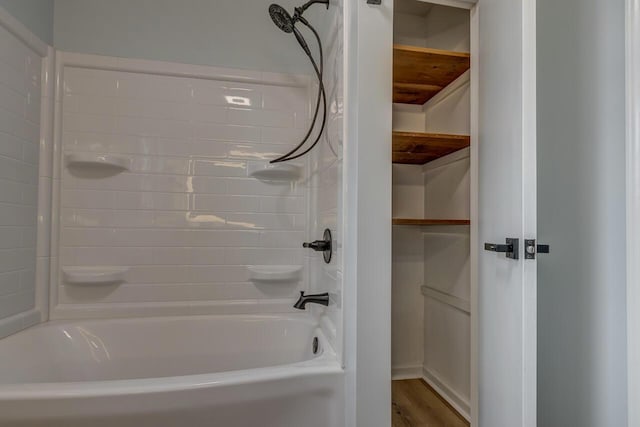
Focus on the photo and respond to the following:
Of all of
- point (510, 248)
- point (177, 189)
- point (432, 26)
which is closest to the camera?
point (510, 248)

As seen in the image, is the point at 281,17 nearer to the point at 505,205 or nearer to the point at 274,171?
the point at 274,171

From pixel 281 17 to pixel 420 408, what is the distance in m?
1.95

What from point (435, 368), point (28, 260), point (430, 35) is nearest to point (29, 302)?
point (28, 260)

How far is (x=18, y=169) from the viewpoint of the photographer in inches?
57.0

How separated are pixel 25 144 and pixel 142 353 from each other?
1.12m

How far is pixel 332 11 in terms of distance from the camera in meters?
1.45

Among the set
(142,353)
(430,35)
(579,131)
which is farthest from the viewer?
(430,35)

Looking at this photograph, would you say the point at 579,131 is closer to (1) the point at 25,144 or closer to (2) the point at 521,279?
(2) the point at 521,279

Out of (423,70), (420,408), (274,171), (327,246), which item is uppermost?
(423,70)

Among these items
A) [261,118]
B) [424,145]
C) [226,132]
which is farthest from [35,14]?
[424,145]

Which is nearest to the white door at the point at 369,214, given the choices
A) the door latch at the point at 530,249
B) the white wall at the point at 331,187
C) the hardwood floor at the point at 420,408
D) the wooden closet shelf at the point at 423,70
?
the white wall at the point at 331,187

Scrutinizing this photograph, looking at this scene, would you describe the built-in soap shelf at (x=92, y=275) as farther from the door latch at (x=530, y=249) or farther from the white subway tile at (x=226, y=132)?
the door latch at (x=530, y=249)

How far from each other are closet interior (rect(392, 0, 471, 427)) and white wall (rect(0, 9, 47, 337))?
1653mm

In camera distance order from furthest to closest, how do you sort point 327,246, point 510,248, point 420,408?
point 420,408, point 327,246, point 510,248
